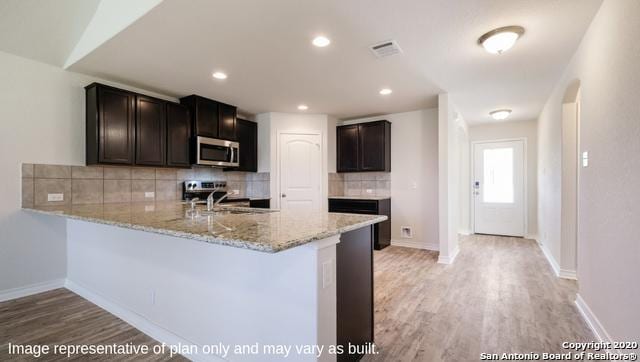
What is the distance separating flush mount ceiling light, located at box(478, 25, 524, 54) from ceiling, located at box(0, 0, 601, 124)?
6cm

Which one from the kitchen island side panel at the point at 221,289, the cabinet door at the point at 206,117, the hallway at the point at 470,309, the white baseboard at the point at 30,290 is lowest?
the hallway at the point at 470,309

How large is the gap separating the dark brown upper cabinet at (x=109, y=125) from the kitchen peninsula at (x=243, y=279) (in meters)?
0.98

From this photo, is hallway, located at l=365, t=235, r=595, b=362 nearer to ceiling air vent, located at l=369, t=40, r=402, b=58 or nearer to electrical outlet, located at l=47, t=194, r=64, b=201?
ceiling air vent, located at l=369, t=40, r=402, b=58

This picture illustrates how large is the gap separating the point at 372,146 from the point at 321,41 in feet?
9.46

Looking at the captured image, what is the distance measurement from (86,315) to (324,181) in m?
3.63

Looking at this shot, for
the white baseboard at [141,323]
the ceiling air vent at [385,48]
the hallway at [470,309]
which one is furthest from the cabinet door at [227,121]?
the hallway at [470,309]

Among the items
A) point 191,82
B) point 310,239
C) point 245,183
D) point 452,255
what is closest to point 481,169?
point 452,255

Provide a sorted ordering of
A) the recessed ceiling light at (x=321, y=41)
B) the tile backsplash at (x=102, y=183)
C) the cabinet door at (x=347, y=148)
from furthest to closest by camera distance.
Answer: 1. the cabinet door at (x=347, y=148)
2. the tile backsplash at (x=102, y=183)
3. the recessed ceiling light at (x=321, y=41)

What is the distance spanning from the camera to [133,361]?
6.04 feet

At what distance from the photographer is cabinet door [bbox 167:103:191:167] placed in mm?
3795

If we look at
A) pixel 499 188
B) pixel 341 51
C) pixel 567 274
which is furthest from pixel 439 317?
pixel 499 188

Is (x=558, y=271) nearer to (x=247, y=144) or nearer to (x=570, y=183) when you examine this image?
(x=570, y=183)

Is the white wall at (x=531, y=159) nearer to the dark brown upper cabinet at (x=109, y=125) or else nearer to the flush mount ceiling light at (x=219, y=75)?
the flush mount ceiling light at (x=219, y=75)

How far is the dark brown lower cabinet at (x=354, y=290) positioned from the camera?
1630 mm
